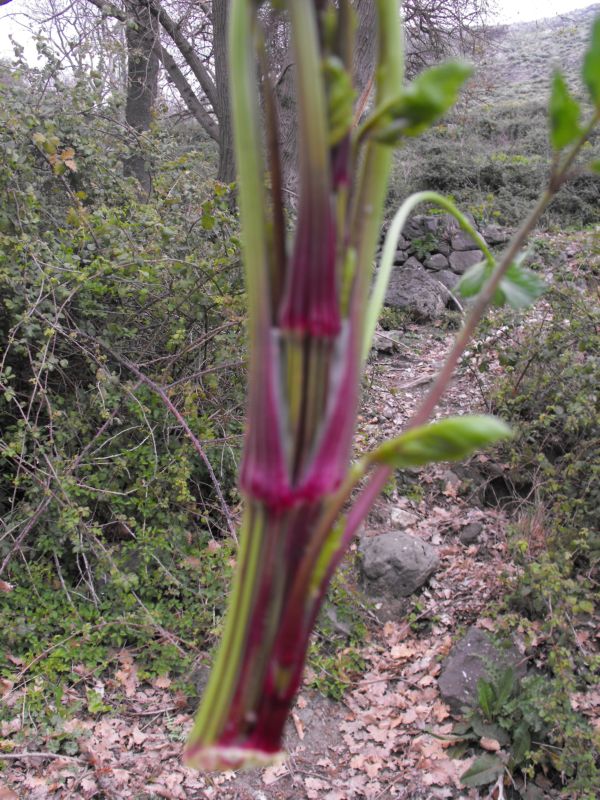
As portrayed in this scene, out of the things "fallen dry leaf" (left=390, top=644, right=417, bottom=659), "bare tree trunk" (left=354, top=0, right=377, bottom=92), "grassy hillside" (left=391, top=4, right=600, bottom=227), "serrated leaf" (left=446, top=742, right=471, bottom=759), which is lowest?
"serrated leaf" (left=446, top=742, right=471, bottom=759)

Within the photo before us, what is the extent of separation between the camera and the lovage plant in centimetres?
33

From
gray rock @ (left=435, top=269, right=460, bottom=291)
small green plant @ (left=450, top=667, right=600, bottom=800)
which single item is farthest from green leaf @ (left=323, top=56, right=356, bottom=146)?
gray rock @ (left=435, top=269, right=460, bottom=291)

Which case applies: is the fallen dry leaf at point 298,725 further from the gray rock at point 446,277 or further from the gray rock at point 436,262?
the gray rock at point 436,262

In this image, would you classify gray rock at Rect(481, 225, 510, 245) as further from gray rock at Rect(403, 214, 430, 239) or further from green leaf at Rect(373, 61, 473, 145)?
green leaf at Rect(373, 61, 473, 145)

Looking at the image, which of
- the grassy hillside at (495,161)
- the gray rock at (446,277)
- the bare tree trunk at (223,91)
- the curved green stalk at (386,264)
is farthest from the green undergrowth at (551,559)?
the grassy hillside at (495,161)

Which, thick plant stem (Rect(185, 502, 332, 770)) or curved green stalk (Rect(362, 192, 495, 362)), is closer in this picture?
thick plant stem (Rect(185, 502, 332, 770))

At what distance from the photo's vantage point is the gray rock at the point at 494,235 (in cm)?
980

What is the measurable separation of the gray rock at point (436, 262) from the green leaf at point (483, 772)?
780 centimetres

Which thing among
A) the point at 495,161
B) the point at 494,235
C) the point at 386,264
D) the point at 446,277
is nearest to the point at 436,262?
the point at 446,277

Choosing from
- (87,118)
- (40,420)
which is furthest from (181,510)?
(87,118)

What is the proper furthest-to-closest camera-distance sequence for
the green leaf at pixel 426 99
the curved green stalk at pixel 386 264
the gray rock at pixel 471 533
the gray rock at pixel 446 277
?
1. the gray rock at pixel 446 277
2. the gray rock at pixel 471 533
3. the curved green stalk at pixel 386 264
4. the green leaf at pixel 426 99

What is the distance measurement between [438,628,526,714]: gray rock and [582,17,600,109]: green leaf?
3432 millimetres

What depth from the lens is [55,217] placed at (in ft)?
13.7

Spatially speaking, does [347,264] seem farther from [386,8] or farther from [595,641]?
[595,641]
